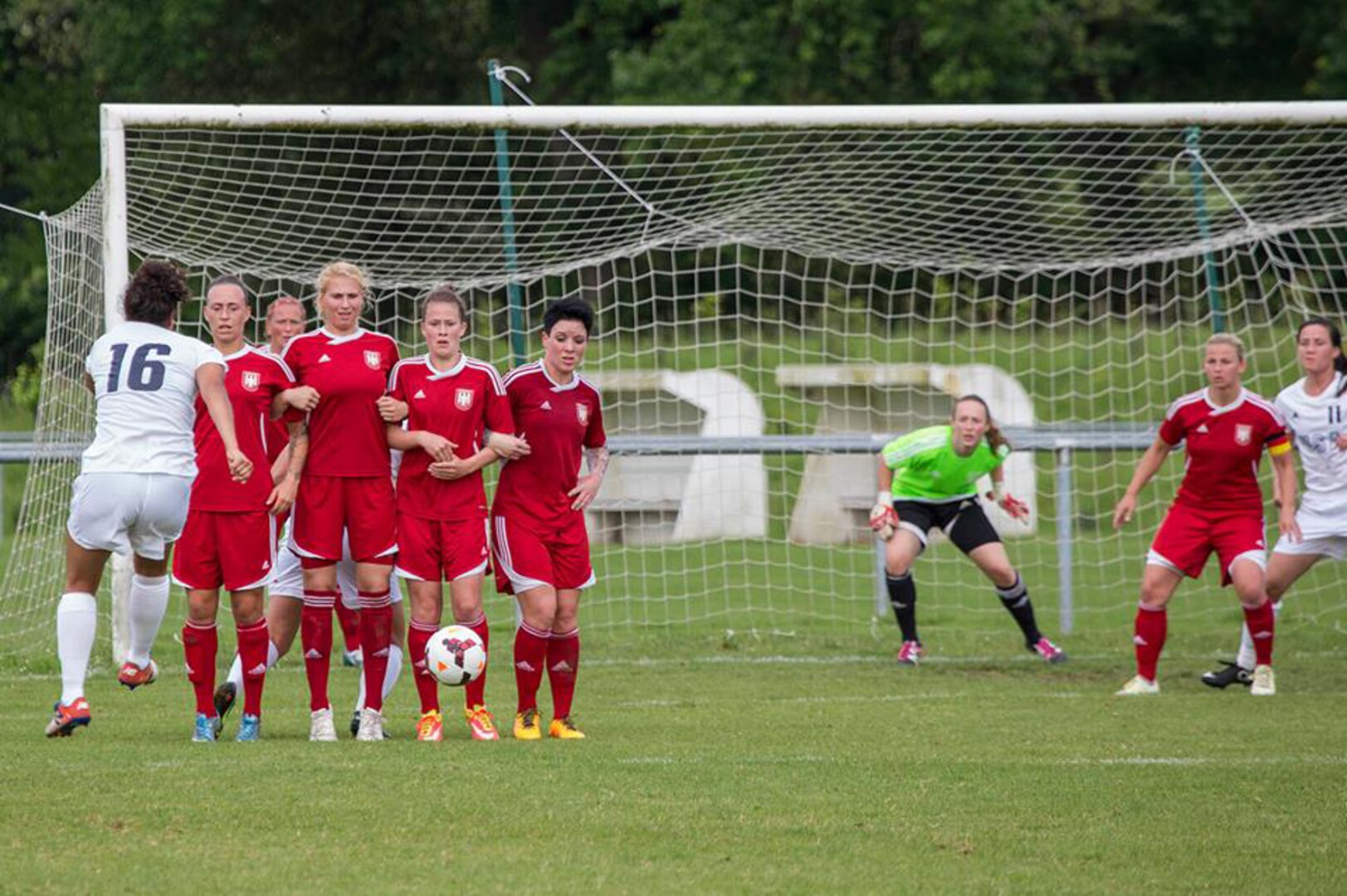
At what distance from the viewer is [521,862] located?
18.2 feet

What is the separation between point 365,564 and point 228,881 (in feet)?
9.49

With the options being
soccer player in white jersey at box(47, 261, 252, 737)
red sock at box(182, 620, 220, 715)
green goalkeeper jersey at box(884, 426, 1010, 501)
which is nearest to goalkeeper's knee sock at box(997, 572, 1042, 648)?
green goalkeeper jersey at box(884, 426, 1010, 501)

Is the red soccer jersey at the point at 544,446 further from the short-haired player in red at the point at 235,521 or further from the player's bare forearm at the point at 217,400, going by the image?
the player's bare forearm at the point at 217,400

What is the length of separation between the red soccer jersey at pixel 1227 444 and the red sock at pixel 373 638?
4733 mm

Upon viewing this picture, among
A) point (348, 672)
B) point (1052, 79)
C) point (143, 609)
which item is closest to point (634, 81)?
point (1052, 79)

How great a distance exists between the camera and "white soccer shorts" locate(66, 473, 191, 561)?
25.3 ft

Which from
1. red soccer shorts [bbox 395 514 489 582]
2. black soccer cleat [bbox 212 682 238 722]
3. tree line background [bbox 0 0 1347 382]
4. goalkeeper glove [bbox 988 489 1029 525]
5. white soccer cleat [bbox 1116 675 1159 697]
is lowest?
white soccer cleat [bbox 1116 675 1159 697]

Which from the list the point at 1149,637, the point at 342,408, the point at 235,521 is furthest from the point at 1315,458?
the point at 235,521

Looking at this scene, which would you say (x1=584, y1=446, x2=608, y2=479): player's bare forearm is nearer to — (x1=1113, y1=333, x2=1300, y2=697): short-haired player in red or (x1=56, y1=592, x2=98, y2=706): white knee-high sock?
(x1=56, y1=592, x2=98, y2=706): white knee-high sock

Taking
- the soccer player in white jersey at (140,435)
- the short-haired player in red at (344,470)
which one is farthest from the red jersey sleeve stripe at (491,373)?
the soccer player in white jersey at (140,435)

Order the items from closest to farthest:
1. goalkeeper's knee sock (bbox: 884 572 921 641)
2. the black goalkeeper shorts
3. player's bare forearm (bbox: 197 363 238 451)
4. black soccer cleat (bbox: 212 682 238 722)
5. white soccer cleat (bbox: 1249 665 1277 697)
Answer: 1. player's bare forearm (bbox: 197 363 238 451)
2. black soccer cleat (bbox: 212 682 238 722)
3. white soccer cleat (bbox: 1249 665 1277 697)
4. goalkeeper's knee sock (bbox: 884 572 921 641)
5. the black goalkeeper shorts

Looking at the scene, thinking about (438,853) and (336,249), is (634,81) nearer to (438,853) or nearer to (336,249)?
(336,249)

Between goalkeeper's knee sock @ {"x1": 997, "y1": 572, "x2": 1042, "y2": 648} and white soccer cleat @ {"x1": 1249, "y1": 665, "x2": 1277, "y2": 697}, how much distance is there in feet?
5.64

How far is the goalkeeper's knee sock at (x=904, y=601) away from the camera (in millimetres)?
12086
